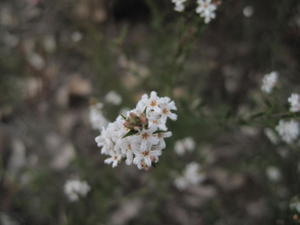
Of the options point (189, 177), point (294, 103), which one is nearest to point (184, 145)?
point (189, 177)

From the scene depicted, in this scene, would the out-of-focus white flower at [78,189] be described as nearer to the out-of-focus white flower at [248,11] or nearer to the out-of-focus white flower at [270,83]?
the out-of-focus white flower at [270,83]

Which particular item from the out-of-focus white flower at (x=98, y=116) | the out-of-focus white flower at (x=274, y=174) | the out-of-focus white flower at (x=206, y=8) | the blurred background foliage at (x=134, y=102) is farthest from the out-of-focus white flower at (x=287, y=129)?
the out-of-focus white flower at (x=98, y=116)

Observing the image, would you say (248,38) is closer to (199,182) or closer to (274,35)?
(274,35)

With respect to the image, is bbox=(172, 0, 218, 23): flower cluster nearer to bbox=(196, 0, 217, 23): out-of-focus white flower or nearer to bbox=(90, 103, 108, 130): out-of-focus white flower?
bbox=(196, 0, 217, 23): out-of-focus white flower

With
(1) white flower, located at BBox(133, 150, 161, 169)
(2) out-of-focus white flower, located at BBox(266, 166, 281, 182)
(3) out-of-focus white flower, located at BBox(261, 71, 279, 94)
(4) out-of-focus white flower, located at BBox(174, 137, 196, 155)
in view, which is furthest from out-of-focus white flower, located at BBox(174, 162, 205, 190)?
(1) white flower, located at BBox(133, 150, 161, 169)

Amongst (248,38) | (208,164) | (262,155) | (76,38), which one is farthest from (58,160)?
(248,38)

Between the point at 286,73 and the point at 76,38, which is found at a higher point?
the point at 76,38
